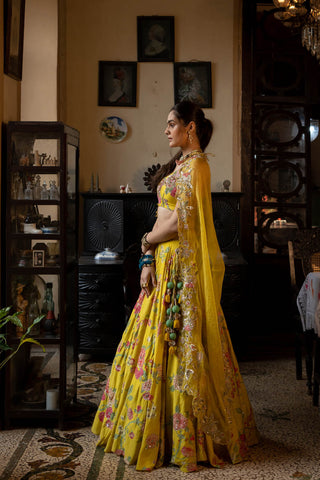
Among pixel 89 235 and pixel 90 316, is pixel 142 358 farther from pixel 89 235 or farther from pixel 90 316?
pixel 89 235

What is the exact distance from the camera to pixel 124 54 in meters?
5.43

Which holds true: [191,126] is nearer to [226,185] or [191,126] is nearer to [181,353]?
[181,353]

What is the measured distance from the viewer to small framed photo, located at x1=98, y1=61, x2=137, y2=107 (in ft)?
17.8

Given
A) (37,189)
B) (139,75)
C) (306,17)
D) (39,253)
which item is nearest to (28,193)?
(37,189)

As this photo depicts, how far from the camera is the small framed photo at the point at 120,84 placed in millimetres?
5418

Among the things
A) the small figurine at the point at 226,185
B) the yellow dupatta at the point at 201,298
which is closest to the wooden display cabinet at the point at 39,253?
the yellow dupatta at the point at 201,298

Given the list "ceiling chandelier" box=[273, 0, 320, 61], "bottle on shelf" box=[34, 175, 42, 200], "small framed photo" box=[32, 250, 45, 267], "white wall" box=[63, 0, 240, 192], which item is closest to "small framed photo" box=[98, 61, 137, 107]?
"white wall" box=[63, 0, 240, 192]

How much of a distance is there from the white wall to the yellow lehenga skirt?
8.66 ft

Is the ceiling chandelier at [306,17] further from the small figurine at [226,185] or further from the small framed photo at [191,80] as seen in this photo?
the small figurine at [226,185]

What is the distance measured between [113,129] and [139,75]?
0.55 m

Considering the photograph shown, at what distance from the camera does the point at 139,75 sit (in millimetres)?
5453

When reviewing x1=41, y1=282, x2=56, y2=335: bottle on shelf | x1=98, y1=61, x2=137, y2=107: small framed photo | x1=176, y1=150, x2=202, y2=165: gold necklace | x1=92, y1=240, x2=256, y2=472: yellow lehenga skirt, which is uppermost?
x1=98, y1=61, x2=137, y2=107: small framed photo

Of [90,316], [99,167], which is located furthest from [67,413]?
[99,167]

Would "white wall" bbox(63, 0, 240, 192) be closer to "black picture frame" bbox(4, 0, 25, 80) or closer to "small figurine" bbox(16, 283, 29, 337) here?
"black picture frame" bbox(4, 0, 25, 80)
